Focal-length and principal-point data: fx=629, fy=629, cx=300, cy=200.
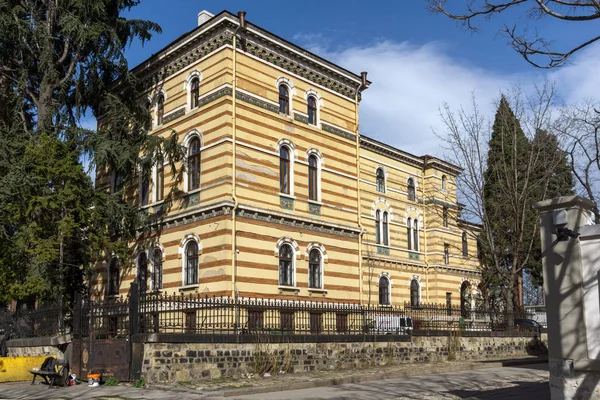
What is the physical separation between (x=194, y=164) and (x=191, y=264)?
4021 millimetres

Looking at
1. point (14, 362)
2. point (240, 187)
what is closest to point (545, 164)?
point (240, 187)

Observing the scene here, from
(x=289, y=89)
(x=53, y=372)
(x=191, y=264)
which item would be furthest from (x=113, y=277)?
(x=53, y=372)

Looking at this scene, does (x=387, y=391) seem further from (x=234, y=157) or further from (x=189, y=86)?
(x=189, y=86)

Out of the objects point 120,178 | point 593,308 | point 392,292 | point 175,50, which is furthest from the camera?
point 392,292

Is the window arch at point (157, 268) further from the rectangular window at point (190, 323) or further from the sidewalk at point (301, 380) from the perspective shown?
the sidewalk at point (301, 380)

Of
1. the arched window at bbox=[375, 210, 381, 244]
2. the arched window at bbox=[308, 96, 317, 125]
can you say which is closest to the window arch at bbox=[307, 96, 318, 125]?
the arched window at bbox=[308, 96, 317, 125]

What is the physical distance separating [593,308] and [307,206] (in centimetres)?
1693

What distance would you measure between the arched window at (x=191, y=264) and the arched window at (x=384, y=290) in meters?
14.0

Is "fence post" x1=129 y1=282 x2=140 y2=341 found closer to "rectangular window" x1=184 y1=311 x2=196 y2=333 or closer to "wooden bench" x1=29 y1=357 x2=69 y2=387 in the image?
"rectangular window" x1=184 y1=311 x2=196 y2=333

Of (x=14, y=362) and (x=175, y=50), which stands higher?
(x=175, y=50)

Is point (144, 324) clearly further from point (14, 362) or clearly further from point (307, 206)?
point (307, 206)

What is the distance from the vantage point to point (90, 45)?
86.5 ft

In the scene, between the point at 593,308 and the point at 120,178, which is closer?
the point at 593,308

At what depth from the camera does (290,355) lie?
1761 cm
